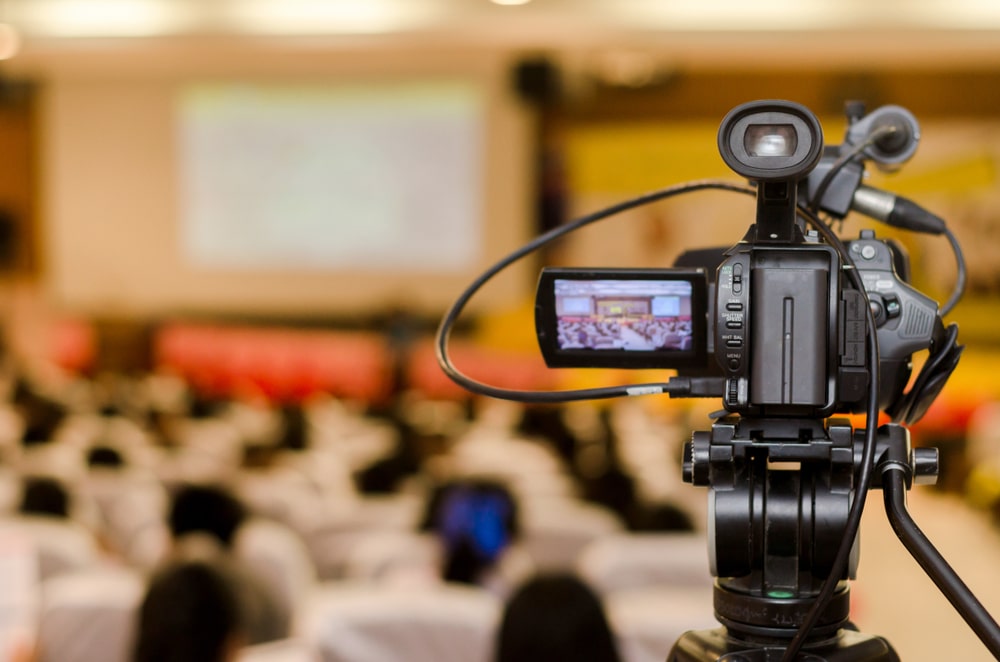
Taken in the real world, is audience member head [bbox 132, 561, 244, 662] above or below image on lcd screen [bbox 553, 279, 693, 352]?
below

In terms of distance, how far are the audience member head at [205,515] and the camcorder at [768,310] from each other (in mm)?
2495

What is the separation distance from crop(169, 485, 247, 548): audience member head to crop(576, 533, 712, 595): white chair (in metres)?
1.09

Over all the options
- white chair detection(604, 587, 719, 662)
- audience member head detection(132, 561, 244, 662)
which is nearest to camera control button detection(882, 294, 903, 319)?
white chair detection(604, 587, 719, 662)

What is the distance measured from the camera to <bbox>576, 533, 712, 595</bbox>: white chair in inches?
114

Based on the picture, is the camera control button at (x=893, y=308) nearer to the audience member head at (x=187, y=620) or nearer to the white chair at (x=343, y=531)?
the audience member head at (x=187, y=620)

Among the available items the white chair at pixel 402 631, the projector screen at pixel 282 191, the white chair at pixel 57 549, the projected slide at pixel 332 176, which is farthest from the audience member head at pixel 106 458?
the projected slide at pixel 332 176

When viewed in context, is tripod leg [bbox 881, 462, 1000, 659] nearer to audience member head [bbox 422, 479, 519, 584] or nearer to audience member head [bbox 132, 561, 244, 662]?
audience member head [bbox 132, 561, 244, 662]

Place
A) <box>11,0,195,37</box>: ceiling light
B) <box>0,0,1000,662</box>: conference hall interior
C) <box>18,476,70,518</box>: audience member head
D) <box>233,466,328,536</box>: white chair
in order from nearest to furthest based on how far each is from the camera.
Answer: <box>0,0,1000,662</box>: conference hall interior → <box>18,476,70,518</box>: audience member head → <box>233,466,328,536</box>: white chair → <box>11,0,195,37</box>: ceiling light

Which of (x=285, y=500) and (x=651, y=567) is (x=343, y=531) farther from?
(x=651, y=567)

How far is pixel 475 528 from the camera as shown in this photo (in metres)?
3.16

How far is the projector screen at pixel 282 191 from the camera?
1181 cm

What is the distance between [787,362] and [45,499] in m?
3.55

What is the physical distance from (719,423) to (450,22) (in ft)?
19.6

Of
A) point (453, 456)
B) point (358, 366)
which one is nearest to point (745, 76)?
point (358, 366)
